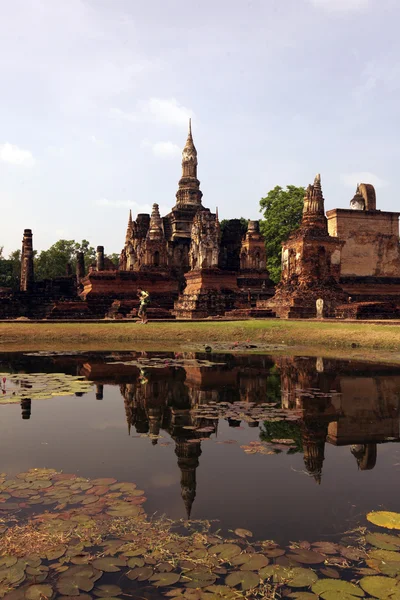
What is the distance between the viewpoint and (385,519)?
12.9 feet

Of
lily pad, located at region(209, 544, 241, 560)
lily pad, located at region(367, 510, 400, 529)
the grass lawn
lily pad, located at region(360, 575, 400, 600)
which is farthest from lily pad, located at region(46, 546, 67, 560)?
the grass lawn

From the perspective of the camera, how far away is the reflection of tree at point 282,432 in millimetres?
6012

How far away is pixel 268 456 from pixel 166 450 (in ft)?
3.50

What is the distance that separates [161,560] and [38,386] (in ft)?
20.8

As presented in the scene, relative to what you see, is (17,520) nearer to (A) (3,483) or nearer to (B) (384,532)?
(A) (3,483)

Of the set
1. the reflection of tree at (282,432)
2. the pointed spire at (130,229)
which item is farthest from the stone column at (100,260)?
the reflection of tree at (282,432)

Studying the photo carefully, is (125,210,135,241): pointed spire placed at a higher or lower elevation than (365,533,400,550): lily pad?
higher

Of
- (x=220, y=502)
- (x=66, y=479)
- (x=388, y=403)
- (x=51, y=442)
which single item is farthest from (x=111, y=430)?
(x=388, y=403)

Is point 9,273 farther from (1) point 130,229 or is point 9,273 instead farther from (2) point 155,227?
(2) point 155,227

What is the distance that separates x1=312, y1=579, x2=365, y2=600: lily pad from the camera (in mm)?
3000

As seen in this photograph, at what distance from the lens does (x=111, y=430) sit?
654cm

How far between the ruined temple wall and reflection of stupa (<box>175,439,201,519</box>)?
3098 cm

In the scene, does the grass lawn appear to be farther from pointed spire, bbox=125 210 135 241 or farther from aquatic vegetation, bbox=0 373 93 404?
pointed spire, bbox=125 210 135 241

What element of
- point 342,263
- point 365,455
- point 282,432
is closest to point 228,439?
point 282,432
